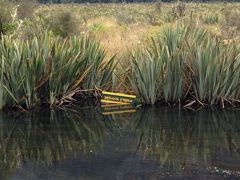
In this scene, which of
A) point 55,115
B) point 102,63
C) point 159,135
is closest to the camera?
point 159,135

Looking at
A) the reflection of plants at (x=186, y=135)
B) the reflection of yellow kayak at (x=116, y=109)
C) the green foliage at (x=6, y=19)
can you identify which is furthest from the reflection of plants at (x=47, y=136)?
the green foliage at (x=6, y=19)

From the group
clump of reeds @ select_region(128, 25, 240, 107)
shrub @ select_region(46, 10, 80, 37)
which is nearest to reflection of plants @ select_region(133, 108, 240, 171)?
clump of reeds @ select_region(128, 25, 240, 107)

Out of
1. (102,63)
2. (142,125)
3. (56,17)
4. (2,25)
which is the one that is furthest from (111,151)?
(56,17)

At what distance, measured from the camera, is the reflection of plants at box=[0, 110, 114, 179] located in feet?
22.8

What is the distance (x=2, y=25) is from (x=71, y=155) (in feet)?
31.7

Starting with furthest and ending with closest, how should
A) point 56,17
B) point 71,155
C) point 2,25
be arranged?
1. point 56,17
2. point 2,25
3. point 71,155

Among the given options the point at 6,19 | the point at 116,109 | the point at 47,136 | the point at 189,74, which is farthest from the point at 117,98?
the point at 6,19

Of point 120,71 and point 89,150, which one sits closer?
point 89,150

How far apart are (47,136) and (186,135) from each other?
2.56m

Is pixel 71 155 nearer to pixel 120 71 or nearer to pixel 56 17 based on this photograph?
pixel 120 71

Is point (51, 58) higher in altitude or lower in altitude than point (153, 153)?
higher

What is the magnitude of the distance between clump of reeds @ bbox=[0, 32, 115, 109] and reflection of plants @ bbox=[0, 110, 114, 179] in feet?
2.02

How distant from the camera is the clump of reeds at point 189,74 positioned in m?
10.3

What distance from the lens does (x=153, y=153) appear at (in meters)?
7.04
